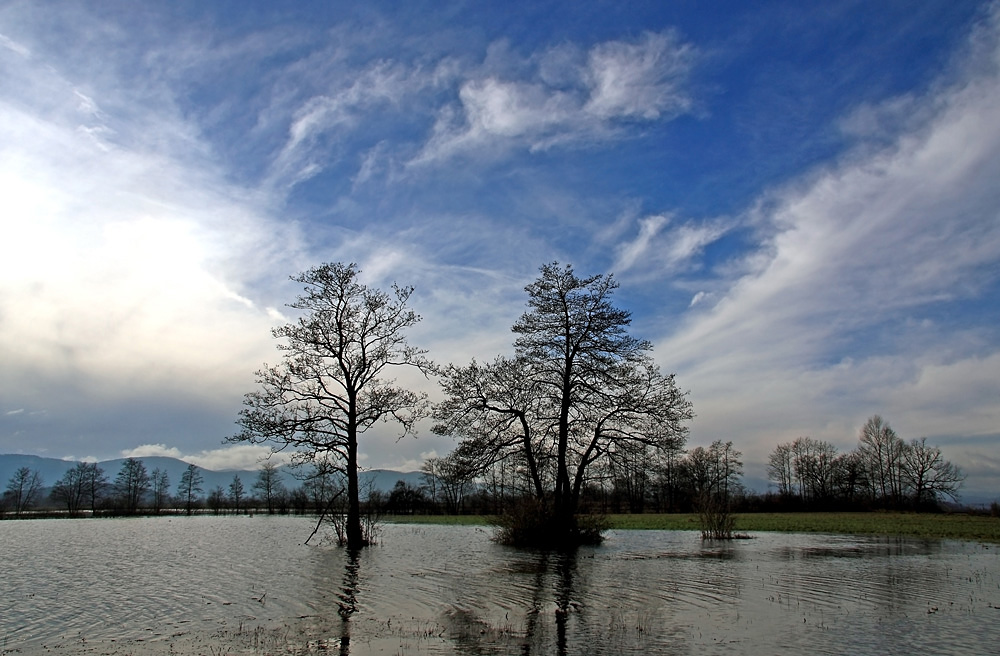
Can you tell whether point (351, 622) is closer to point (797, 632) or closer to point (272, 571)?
point (797, 632)

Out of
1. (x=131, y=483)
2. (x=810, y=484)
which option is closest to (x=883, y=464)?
(x=810, y=484)

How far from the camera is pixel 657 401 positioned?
84.5 ft

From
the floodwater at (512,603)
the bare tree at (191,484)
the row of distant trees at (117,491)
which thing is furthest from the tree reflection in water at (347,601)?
the bare tree at (191,484)

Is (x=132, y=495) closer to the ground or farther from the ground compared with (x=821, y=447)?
closer to the ground

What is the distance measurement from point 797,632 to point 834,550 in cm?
1730

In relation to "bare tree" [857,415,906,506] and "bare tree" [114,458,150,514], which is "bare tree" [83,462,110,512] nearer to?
"bare tree" [114,458,150,514]

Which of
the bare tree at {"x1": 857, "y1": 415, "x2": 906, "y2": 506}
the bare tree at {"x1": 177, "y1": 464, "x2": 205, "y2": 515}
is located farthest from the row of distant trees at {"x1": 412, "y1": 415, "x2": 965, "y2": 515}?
the bare tree at {"x1": 177, "y1": 464, "x2": 205, "y2": 515}

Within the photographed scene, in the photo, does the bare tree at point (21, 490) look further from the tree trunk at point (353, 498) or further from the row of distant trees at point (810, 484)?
the tree trunk at point (353, 498)

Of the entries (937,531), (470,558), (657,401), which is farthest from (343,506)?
(937,531)

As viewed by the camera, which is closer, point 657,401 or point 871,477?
point 657,401

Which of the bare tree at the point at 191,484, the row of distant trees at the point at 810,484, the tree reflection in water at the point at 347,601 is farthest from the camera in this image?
the bare tree at the point at 191,484

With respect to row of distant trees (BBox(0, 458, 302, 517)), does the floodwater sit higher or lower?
higher

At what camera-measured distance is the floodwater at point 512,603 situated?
9367 mm

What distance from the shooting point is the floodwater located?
30.7 feet
